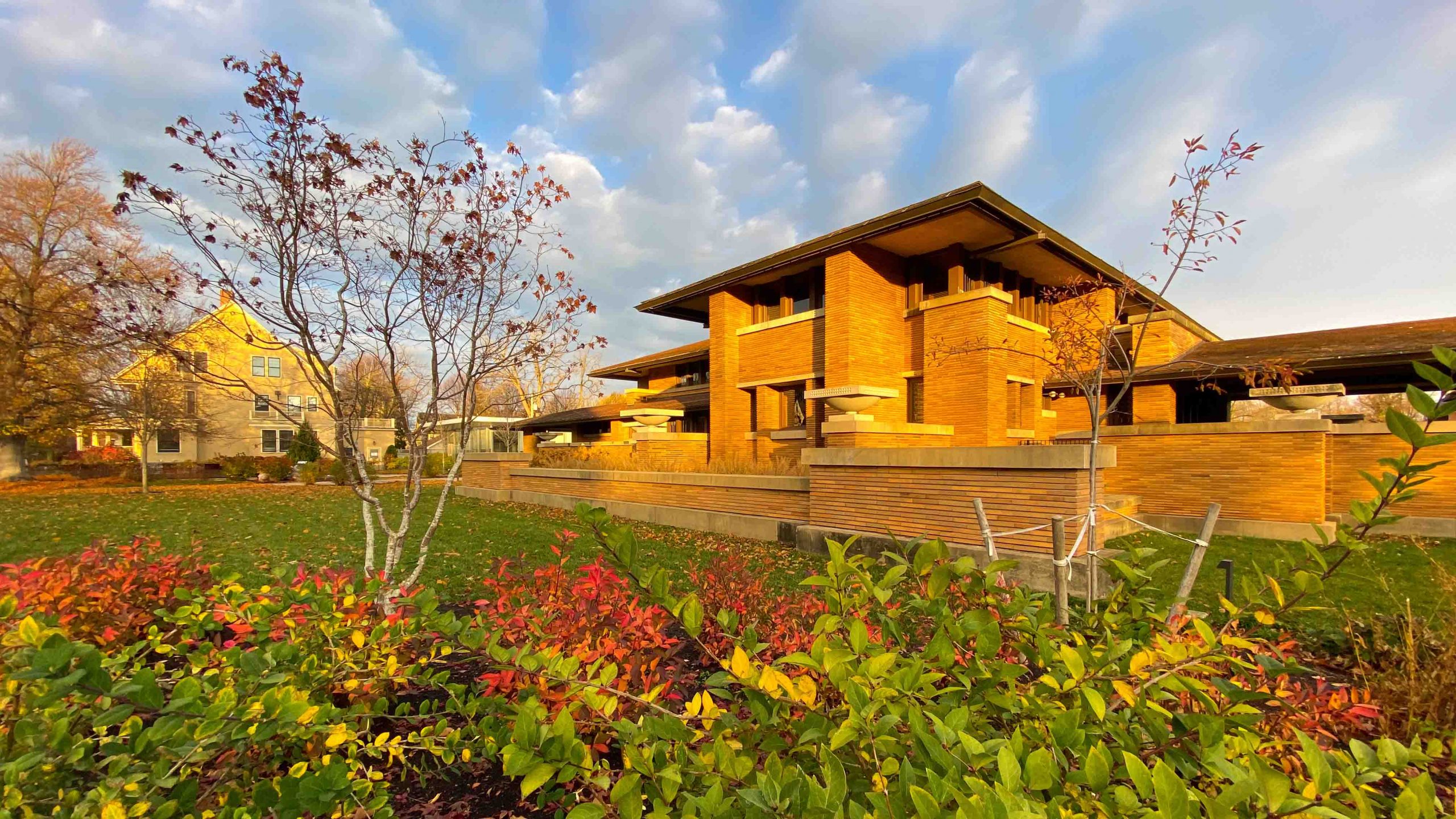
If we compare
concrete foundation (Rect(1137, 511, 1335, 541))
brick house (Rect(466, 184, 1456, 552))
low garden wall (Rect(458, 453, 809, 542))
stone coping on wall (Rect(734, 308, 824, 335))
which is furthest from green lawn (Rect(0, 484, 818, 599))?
concrete foundation (Rect(1137, 511, 1335, 541))

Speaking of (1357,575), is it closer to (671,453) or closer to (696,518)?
(696,518)

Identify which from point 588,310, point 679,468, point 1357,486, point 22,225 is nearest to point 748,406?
point 679,468

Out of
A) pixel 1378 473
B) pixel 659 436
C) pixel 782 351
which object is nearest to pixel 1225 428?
pixel 1378 473

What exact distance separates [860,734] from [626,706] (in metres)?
1.19

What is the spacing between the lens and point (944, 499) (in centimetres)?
759

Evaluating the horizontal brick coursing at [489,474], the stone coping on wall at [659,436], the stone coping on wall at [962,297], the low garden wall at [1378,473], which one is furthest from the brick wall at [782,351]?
the low garden wall at [1378,473]

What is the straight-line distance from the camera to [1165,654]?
4.33ft

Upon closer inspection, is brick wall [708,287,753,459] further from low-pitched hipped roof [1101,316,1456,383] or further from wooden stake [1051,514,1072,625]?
wooden stake [1051,514,1072,625]

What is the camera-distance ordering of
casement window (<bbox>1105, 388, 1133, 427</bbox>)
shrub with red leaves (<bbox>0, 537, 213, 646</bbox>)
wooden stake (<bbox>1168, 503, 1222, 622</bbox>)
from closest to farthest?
wooden stake (<bbox>1168, 503, 1222, 622</bbox>) < shrub with red leaves (<bbox>0, 537, 213, 646</bbox>) < casement window (<bbox>1105, 388, 1133, 427</bbox>)

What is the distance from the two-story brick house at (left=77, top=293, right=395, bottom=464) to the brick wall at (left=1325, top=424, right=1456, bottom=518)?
15.7 m

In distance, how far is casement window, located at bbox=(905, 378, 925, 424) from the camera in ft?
43.3

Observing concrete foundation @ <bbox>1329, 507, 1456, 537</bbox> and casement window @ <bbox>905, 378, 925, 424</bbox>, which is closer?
concrete foundation @ <bbox>1329, 507, 1456, 537</bbox>

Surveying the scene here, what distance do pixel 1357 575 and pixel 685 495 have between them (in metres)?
9.71

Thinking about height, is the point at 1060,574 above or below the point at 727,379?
below
